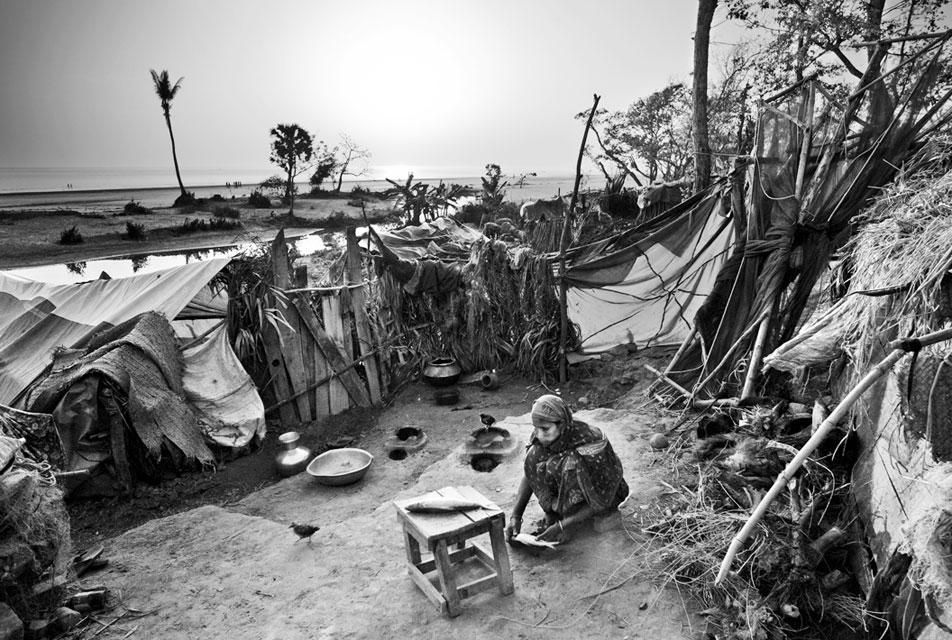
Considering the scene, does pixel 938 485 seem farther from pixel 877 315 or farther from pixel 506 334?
pixel 506 334

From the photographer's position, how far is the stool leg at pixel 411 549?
366 cm

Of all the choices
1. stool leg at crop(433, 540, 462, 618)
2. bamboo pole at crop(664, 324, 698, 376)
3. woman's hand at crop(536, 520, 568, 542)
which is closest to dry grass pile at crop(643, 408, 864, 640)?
woman's hand at crop(536, 520, 568, 542)

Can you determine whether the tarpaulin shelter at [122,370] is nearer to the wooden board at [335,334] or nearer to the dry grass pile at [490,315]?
the wooden board at [335,334]

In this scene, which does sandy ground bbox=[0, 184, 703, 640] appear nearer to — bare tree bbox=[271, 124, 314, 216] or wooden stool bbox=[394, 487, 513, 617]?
wooden stool bbox=[394, 487, 513, 617]

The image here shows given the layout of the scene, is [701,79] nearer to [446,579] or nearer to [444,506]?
[444,506]

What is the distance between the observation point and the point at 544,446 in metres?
3.91

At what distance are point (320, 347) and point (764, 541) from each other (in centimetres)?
558

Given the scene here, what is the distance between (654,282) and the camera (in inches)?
292

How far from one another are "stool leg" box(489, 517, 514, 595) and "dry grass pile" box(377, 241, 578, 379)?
186 inches

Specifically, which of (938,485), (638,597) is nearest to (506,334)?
(638,597)

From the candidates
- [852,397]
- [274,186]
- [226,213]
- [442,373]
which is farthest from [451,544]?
[274,186]

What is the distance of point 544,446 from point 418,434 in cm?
306

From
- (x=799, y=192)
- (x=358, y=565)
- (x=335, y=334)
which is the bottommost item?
(x=358, y=565)

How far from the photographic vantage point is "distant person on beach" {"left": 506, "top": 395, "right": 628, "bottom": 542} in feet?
12.5
